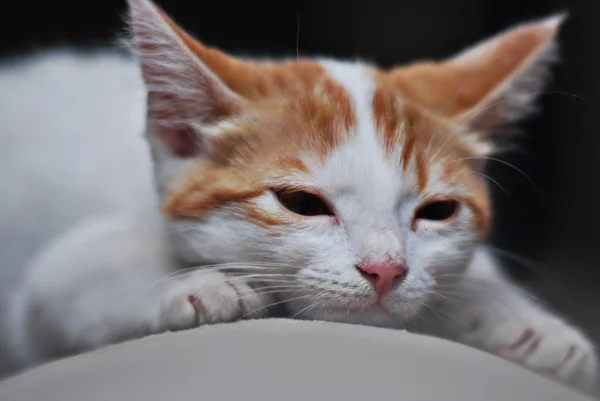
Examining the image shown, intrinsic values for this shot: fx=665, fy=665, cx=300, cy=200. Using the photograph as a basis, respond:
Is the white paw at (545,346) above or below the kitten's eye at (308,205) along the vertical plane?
below

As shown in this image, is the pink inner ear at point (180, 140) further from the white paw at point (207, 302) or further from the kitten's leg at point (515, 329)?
the kitten's leg at point (515, 329)

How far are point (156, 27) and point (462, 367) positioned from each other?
0.50 m

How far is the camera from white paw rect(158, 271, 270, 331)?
68 cm

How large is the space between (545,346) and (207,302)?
0.39 m

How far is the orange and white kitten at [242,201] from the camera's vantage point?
710mm

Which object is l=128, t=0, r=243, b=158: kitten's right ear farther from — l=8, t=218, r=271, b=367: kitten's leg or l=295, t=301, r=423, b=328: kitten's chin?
l=295, t=301, r=423, b=328: kitten's chin

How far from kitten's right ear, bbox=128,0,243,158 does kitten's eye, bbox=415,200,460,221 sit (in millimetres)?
243

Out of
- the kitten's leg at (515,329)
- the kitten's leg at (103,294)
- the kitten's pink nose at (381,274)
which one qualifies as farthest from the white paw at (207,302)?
the kitten's leg at (515,329)

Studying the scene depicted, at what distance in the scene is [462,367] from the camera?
74 cm

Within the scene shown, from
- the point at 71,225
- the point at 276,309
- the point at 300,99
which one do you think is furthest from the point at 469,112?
the point at 71,225

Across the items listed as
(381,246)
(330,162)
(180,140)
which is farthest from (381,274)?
(180,140)

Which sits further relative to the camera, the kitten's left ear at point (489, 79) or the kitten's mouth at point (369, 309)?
the kitten's left ear at point (489, 79)

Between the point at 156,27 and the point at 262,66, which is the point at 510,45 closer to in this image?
the point at 262,66

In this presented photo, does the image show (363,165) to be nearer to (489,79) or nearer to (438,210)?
(438,210)
